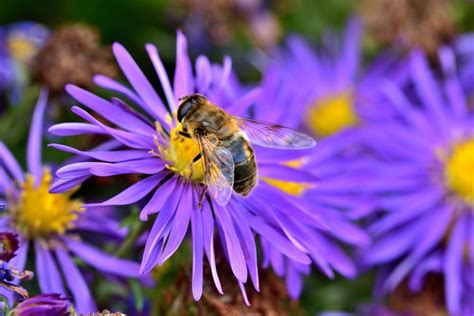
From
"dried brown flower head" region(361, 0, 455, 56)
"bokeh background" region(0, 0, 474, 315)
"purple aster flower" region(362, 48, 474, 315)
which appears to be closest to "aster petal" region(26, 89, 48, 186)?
"bokeh background" region(0, 0, 474, 315)

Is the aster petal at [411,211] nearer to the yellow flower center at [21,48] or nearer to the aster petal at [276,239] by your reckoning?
the aster petal at [276,239]

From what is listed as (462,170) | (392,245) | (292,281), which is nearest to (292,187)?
(292,281)

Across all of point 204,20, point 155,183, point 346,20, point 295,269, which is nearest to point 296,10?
point 346,20

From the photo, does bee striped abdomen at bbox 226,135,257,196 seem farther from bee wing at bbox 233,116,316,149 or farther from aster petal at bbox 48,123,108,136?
aster petal at bbox 48,123,108,136

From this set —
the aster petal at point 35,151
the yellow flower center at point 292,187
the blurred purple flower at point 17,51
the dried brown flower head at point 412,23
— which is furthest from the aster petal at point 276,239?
the dried brown flower head at point 412,23

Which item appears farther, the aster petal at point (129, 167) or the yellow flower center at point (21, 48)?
the yellow flower center at point (21, 48)
